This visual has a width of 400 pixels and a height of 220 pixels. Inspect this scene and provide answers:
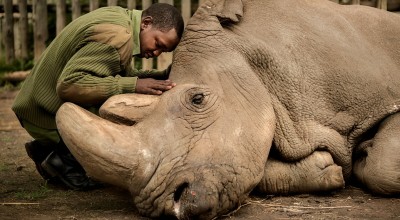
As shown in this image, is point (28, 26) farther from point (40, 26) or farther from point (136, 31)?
point (136, 31)

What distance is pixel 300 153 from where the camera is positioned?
4438mm

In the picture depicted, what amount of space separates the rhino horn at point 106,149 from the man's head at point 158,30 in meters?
0.79

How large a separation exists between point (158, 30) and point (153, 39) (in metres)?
0.06

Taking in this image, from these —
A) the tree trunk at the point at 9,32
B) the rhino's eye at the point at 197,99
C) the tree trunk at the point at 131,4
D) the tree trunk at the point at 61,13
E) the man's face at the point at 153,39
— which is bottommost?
the tree trunk at the point at 9,32

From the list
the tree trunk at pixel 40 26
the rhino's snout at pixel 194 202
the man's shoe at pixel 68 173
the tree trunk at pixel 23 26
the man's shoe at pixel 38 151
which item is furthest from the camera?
the tree trunk at pixel 23 26

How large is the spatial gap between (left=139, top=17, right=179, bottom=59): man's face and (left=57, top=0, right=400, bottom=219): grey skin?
91mm

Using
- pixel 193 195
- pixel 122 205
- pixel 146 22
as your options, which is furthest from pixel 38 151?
pixel 193 195

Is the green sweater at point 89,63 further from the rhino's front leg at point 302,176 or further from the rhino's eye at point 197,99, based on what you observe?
the rhino's front leg at point 302,176

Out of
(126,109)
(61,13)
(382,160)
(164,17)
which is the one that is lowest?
(61,13)

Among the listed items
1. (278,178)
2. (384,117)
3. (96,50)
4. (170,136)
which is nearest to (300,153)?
(278,178)

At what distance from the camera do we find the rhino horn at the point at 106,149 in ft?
12.3

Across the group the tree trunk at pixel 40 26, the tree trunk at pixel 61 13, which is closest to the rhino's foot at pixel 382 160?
the tree trunk at pixel 61 13

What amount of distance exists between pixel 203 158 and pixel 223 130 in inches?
8.6

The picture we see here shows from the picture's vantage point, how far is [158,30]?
4.50 metres
